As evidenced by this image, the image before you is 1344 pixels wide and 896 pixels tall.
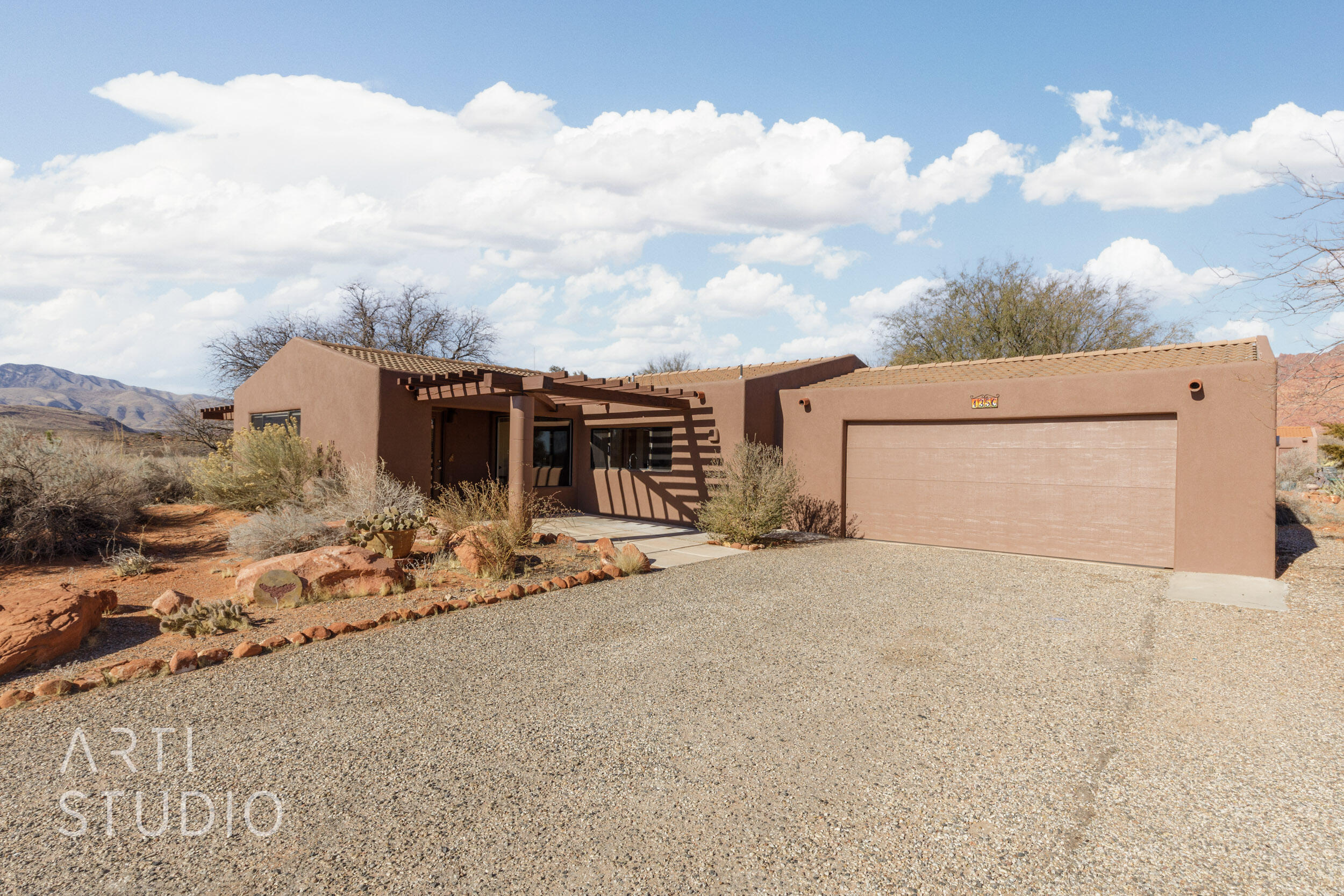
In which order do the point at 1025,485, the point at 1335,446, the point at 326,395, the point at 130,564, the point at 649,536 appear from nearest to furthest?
the point at 130,564 → the point at 1025,485 → the point at 649,536 → the point at 326,395 → the point at 1335,446

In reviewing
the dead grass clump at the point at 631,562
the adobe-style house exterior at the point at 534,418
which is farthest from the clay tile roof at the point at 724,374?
the dead grass clump at the point at 631,562

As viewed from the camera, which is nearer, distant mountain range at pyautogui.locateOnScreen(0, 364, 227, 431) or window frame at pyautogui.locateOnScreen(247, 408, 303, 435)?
window frame at pyautogui.locateOnScreen(247, 408, 303, 435)

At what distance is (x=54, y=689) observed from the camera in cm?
483

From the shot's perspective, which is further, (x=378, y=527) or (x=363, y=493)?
(x=363, y=493)

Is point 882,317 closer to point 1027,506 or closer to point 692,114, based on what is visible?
point 692,114

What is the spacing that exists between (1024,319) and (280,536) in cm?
2424

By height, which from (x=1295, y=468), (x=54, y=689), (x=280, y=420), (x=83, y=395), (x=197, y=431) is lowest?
(x=54, y=689)

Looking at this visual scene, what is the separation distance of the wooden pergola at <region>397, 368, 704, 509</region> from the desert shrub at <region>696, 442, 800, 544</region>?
7.59 ft

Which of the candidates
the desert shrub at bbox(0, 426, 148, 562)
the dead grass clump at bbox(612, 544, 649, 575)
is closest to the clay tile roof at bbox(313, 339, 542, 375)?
the desert shrub at bbox(0, 426, 148, 562)

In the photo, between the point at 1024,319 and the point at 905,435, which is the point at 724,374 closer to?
the point at 905,435

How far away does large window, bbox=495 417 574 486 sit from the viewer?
16734mm

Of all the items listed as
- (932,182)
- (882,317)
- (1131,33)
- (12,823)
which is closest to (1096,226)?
(1131,33)

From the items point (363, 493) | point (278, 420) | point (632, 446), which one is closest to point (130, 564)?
point (363, 493)

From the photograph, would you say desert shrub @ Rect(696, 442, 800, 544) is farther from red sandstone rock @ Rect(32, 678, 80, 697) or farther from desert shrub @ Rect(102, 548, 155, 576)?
red sandstone rock @ Rect(32, 678, 80, 697)
